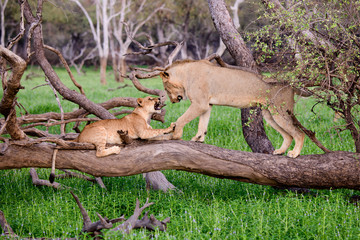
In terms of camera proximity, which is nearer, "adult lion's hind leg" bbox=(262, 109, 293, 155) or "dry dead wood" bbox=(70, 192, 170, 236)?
"dry dead wood" bbox=(70, 192, 170, 236)

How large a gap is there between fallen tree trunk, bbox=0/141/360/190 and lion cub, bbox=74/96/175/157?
117 millimetres

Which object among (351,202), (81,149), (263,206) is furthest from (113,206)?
(351,202)

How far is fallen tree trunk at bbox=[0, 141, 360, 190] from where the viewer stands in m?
5.82

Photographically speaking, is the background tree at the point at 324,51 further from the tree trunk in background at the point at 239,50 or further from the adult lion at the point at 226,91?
the tree trunk in background at the point at 239,50

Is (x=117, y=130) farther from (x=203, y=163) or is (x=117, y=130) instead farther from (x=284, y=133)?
Answer: (x=284, y=133)

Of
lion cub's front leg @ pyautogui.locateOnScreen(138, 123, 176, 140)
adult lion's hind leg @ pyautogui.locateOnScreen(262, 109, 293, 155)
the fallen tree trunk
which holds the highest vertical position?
adult lion's hind leg @ pyautogui.locateOnScreen(262, 109, 293, 155)

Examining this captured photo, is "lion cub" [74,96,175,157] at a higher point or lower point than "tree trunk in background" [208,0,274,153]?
lower

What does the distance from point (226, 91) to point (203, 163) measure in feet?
3.51

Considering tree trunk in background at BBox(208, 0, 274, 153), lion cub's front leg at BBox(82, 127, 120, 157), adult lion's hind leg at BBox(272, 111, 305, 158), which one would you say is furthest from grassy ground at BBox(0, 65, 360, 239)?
lion cub's front leg at BBox(82, 127, 120, 157)

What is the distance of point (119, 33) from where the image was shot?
94.9ft

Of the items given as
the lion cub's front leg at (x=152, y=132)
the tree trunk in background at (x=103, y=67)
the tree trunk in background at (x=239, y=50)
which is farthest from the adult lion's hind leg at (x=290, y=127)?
the tree trunk in background at (x=103, y=67)

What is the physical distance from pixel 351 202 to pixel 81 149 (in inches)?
158

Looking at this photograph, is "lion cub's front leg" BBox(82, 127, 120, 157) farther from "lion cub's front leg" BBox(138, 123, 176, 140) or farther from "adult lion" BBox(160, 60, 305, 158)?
"adult lion" BBox(160, 60, 305, 158)

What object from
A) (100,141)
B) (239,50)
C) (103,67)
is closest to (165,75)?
(100,141)
